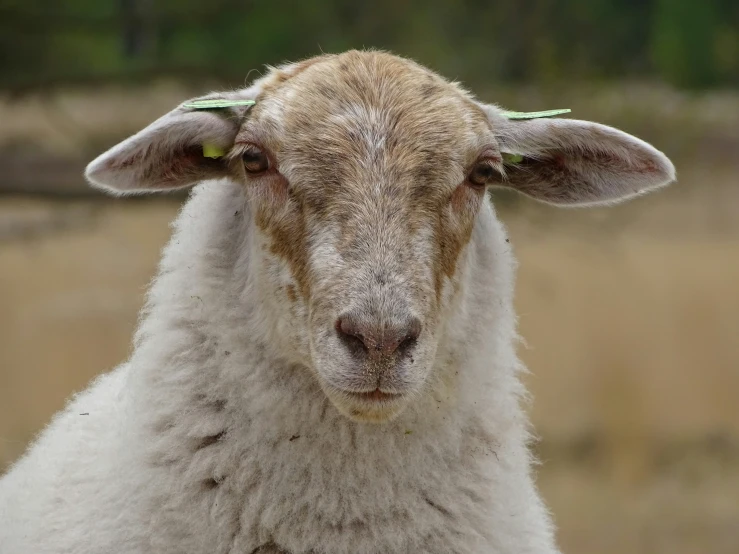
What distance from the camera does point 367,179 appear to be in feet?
11.1

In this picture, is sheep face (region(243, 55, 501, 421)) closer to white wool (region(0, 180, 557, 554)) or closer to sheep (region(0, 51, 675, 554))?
sheep (region(0, 51, 675, 554))

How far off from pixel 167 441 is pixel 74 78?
932cm

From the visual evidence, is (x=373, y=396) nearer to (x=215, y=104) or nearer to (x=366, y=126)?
(x=366, y=126)

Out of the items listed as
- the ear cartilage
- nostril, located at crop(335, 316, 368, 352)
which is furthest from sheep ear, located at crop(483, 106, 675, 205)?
nostril, located at crop(335, 316, 368, 352)

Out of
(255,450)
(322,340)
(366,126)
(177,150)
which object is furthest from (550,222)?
(322,340)

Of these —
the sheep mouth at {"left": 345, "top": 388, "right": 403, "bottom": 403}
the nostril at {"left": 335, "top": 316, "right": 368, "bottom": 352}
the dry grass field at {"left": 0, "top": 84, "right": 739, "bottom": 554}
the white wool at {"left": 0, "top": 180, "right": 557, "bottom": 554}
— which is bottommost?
the dry grass field at {"left": 0, "top": 84, "right": 739, "bottom": 554}

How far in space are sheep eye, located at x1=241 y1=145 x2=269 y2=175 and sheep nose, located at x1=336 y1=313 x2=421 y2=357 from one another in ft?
2.35

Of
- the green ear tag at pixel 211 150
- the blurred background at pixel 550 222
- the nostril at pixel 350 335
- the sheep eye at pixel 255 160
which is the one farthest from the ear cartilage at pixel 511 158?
the blurred background at pixel 550 222

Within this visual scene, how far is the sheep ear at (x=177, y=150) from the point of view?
145 inches

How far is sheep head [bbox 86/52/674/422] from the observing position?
10.4 ft

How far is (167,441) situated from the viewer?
3566 mm

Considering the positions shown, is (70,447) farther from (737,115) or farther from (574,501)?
(737,115)

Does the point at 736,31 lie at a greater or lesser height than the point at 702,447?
Result: greater

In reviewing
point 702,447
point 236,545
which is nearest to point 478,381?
point 236,545
